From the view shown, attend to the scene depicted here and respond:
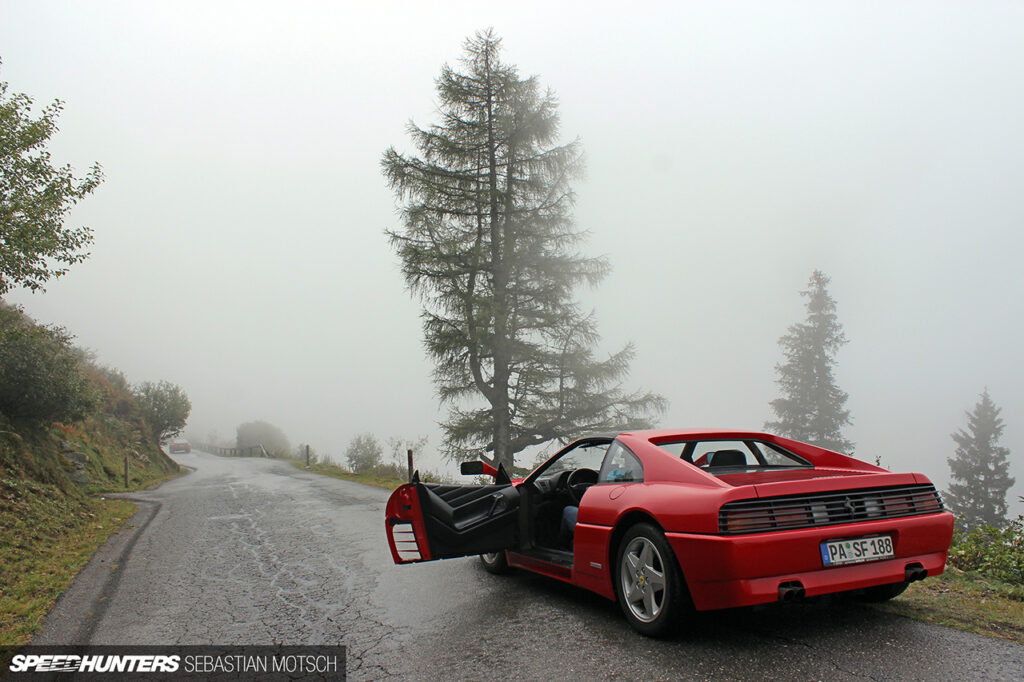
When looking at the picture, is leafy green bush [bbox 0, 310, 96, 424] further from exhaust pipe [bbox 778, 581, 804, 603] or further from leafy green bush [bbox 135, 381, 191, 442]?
leafy green bush [bbox 135, 381, 191, 442]

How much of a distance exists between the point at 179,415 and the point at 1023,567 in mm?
44328

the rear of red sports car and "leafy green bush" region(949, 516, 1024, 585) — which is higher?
the rear of red sports car

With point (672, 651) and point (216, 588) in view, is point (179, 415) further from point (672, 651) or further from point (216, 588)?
point (672, 651)

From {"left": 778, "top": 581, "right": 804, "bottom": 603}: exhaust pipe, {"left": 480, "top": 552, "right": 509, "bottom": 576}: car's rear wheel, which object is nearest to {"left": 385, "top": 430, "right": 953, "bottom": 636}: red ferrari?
{"left": 778, "top": 581, "right": 804, "bottom": 603}: exhaust pipe

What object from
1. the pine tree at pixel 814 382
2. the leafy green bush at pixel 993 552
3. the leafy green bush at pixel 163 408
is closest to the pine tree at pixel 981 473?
the pine tree at pixel 814 382

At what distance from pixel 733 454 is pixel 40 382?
1821 centimetres

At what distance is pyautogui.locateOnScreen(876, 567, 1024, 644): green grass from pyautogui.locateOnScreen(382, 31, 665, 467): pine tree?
13222mm

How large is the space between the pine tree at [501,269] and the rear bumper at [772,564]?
46.9ft

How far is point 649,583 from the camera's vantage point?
369 cm

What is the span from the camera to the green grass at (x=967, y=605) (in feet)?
12.3

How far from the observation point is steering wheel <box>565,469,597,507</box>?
5.15 metres

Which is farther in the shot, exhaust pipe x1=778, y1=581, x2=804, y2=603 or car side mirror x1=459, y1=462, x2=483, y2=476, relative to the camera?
car side mirror x1=459, y1=462, x2=483, y2=476

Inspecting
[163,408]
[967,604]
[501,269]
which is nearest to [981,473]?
[501,269]

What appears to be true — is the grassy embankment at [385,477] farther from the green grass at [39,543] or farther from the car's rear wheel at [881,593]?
the car's rear wheel at [881,593]
